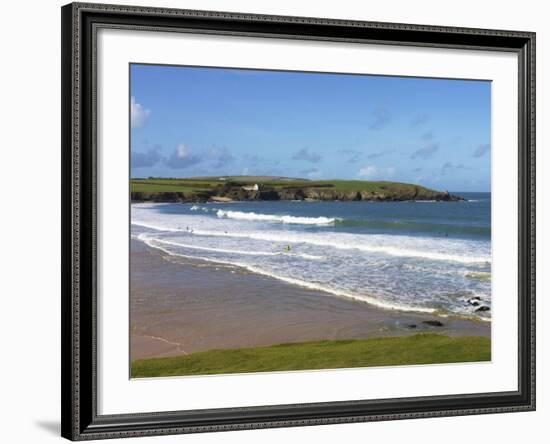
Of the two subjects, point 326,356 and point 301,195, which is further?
point 301,195

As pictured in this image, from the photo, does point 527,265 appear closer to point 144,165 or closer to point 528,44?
point 528,44

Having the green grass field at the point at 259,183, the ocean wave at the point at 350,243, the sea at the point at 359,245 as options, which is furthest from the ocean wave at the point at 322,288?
the green grass field at the point at 259,183

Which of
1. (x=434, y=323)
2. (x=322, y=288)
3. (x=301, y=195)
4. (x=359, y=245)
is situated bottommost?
(x=434, y=323)

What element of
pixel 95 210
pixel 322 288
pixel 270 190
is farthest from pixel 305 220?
pixel 95 210

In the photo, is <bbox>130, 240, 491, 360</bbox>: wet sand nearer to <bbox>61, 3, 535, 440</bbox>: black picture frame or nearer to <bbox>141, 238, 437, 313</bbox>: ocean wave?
<bbox>141, 238, 437, 313</bbox>: ocean wave

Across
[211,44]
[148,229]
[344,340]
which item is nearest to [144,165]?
[148,229]

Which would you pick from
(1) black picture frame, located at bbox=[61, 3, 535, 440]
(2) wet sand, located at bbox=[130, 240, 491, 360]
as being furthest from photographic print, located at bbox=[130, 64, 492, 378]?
(1) black picture frame, located at bbox=[61, 3, 535, 440]

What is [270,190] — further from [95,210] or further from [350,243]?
[95,210]
